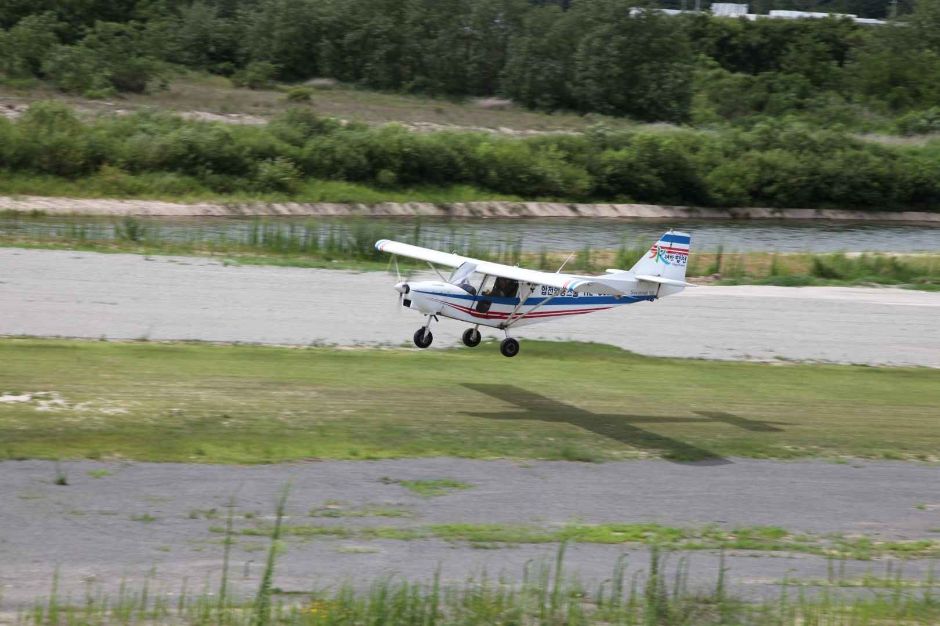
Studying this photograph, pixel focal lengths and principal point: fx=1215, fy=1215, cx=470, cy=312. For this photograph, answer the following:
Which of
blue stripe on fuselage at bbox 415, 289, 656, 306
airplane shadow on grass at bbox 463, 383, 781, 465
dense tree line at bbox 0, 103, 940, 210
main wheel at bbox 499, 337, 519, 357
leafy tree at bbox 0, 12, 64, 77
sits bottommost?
airplane shadow on grass at bbox 463, 383, 781, 465

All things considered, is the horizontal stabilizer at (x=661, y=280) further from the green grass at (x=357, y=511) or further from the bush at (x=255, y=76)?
the bush at (x=255, y=76)

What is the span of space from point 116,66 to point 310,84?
85.9 feet

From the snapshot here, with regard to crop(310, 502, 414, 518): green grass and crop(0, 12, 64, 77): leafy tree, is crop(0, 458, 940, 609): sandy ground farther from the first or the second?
crop(0, 12, 64, 77): leafy tree

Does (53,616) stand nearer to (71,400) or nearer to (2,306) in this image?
(71,400)

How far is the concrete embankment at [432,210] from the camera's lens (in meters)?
59.1

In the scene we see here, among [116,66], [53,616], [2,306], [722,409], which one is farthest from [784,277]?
[116,66]

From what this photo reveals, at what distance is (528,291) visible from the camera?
25594 mm

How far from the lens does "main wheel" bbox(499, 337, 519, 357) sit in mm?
26766

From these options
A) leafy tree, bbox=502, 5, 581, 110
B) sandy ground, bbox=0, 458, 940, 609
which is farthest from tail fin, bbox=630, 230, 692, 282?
leafy tree, bbox=502, 5, 581, 110

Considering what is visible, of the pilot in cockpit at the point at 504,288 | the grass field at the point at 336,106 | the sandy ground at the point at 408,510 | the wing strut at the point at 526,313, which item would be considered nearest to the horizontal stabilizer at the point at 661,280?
the wing strut at the point at 526,313

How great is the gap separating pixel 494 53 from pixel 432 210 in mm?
40873

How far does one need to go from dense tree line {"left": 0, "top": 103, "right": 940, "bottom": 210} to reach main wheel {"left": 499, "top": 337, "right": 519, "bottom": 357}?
40.6 meters

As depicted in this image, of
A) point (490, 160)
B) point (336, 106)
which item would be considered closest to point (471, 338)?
point (490, 160)

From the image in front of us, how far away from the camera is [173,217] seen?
59.9 meters
